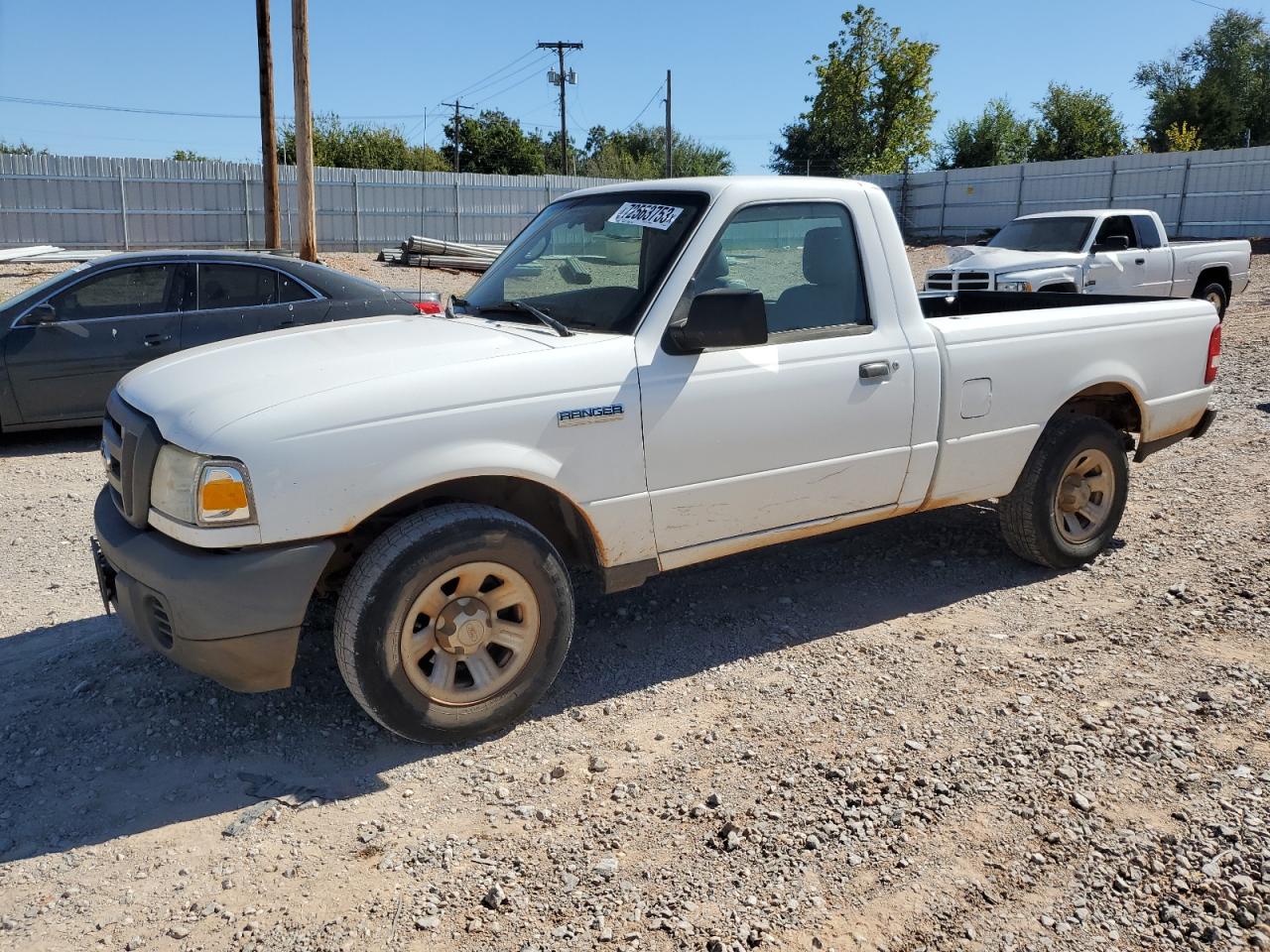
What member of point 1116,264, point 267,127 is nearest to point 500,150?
point 267,127

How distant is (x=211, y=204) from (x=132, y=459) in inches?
1153

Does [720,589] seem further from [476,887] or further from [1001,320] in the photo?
[476,887]

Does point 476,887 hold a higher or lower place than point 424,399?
lower

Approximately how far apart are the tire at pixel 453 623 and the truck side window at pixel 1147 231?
42.4 ft

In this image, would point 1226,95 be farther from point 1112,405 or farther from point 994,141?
point 1112,405

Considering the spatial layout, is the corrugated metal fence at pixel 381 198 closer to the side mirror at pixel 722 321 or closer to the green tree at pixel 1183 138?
the green tree at pixel 1183 138

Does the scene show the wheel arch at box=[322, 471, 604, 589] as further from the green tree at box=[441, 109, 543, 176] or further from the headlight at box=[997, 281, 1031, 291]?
the green tree at box=[441, 109, 543, 176]

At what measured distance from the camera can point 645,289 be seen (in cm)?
414

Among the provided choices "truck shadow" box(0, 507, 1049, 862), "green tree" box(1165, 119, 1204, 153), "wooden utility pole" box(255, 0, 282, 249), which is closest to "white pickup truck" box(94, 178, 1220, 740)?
"truck shadow" box(0, 507, 1049, 862)

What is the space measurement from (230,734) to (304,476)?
1147mm

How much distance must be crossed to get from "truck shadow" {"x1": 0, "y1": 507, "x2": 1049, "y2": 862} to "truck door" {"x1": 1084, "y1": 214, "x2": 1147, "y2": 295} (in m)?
8.90

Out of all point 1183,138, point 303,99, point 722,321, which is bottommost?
point 722,321

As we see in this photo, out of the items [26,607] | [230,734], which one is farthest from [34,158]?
[230,734]

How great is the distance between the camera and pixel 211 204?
3003cm
